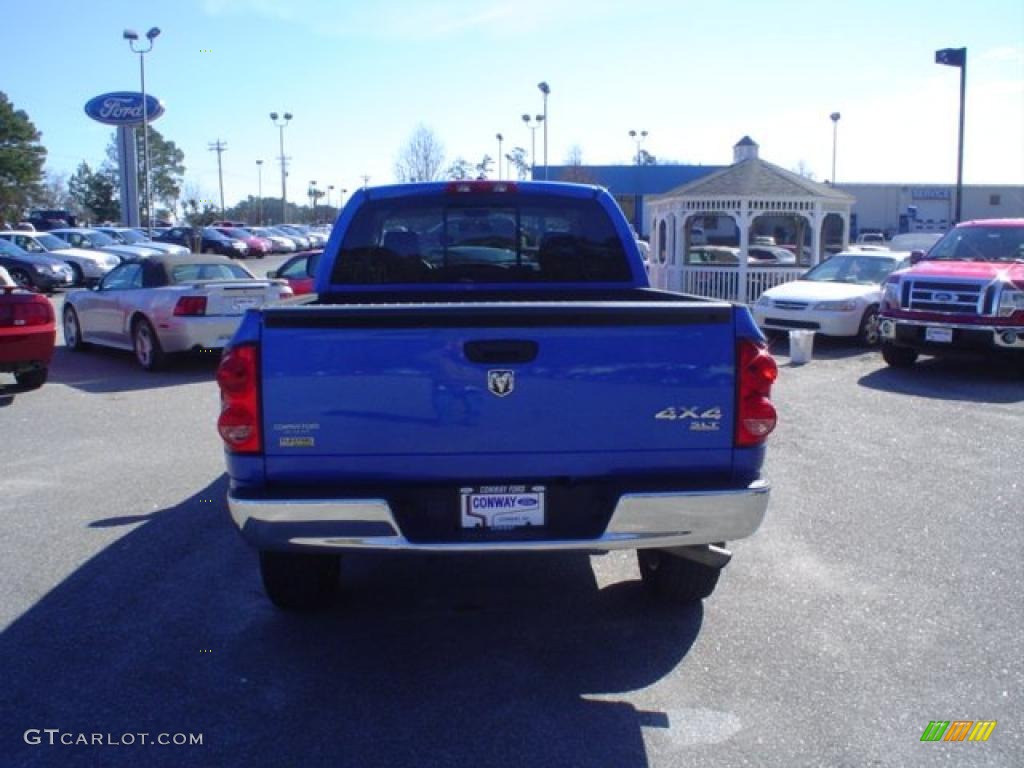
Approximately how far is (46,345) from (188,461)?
397cm

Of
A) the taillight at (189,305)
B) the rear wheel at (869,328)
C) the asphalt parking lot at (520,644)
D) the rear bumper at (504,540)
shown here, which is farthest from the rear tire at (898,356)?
the rear bumper at (504,540)

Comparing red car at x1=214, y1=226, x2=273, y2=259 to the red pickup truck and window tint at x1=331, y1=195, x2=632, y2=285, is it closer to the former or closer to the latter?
the red pickup truck

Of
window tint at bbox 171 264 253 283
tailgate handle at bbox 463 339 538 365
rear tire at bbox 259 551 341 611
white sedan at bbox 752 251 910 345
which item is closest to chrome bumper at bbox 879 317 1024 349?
white sedan at bbox 752 251 910 345

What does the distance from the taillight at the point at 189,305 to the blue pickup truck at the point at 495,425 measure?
29.9 feet

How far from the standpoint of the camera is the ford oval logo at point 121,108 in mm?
47531

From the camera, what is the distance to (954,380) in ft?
40.7

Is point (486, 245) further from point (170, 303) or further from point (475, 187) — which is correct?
point (170, 303)

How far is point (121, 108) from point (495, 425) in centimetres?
4925

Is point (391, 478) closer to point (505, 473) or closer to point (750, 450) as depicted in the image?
point (505, 473)

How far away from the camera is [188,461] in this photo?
8039 mm

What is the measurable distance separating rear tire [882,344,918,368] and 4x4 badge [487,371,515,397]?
1046 centimetres

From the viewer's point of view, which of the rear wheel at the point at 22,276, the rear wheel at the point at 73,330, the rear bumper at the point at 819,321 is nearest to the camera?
the rear wheel at the point at 73,330

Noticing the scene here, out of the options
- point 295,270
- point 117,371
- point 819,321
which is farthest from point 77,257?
point 819,321

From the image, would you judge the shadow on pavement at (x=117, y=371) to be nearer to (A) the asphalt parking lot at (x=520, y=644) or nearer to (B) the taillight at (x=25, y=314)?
(B) the taillight at (x=25, y=314)
